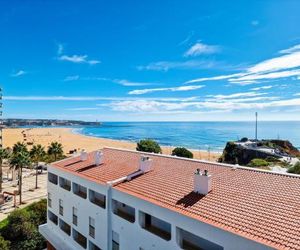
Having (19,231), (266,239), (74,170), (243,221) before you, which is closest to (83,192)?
(74,170)

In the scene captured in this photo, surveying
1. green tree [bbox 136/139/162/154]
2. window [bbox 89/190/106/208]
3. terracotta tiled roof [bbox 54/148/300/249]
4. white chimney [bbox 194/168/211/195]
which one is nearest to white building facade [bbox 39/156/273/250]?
window [bbox 89/190/106/208]

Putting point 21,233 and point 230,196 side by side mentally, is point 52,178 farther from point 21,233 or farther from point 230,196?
point 230,196

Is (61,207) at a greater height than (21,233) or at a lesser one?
greater

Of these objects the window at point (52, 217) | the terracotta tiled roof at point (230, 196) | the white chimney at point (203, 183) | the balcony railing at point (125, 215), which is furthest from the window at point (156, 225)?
the window at point (52, 217)

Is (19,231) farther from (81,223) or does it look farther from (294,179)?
(294,179)

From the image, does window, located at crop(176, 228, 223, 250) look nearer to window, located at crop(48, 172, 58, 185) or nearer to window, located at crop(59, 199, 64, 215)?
window, located at crop(59, 199, 64, 215)

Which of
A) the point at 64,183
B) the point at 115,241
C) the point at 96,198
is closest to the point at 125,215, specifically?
the point at 115,241
